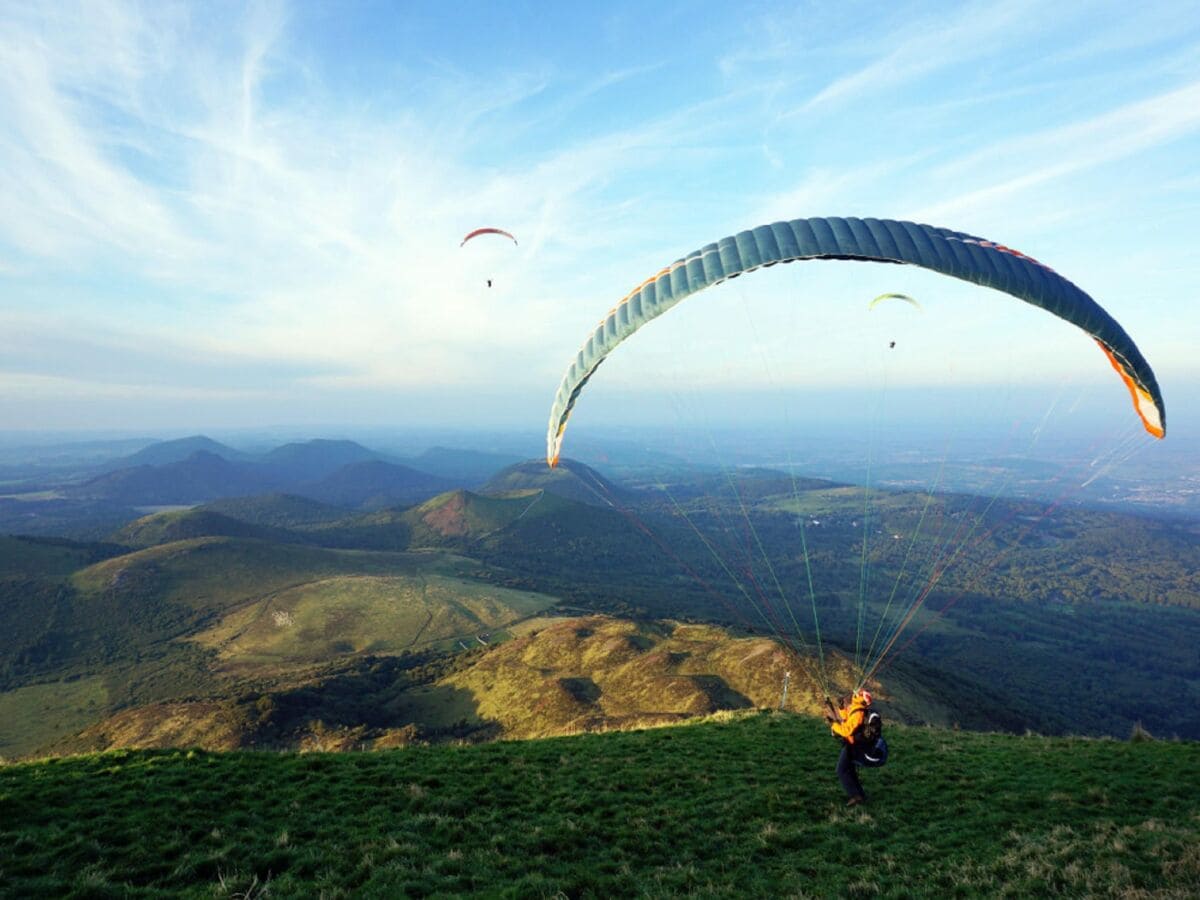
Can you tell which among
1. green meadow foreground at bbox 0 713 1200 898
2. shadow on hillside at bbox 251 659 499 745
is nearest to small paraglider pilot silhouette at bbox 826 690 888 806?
green meadow foreground at bbox 0 713 1200 898

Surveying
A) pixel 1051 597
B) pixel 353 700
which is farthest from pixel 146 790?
pixel 1051 597

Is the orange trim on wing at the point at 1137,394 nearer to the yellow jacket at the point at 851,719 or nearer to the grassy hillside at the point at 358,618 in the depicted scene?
the yellow jacket at the point at 851,719

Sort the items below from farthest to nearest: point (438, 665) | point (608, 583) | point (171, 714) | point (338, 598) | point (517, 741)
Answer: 1. point (608, 583)
2. point (338, 598)
3. point (438, 665)
4. point (171, 714)
5. point (517, 741)

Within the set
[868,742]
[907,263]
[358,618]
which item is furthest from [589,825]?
[358,618]

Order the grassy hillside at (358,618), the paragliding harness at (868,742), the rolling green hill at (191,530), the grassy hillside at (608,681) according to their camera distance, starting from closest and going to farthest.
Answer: the paragliding harness at (868,742) → the grassy hillside at (608,681) → the grassy hillside at (358,618) → the rolling green hill at (191,530)

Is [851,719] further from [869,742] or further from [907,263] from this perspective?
[907,263]

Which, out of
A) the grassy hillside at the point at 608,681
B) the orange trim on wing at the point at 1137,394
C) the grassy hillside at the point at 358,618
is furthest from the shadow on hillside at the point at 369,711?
the orange trim on wing at the point at 1137,394

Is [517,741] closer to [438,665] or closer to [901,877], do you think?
[901,877]
